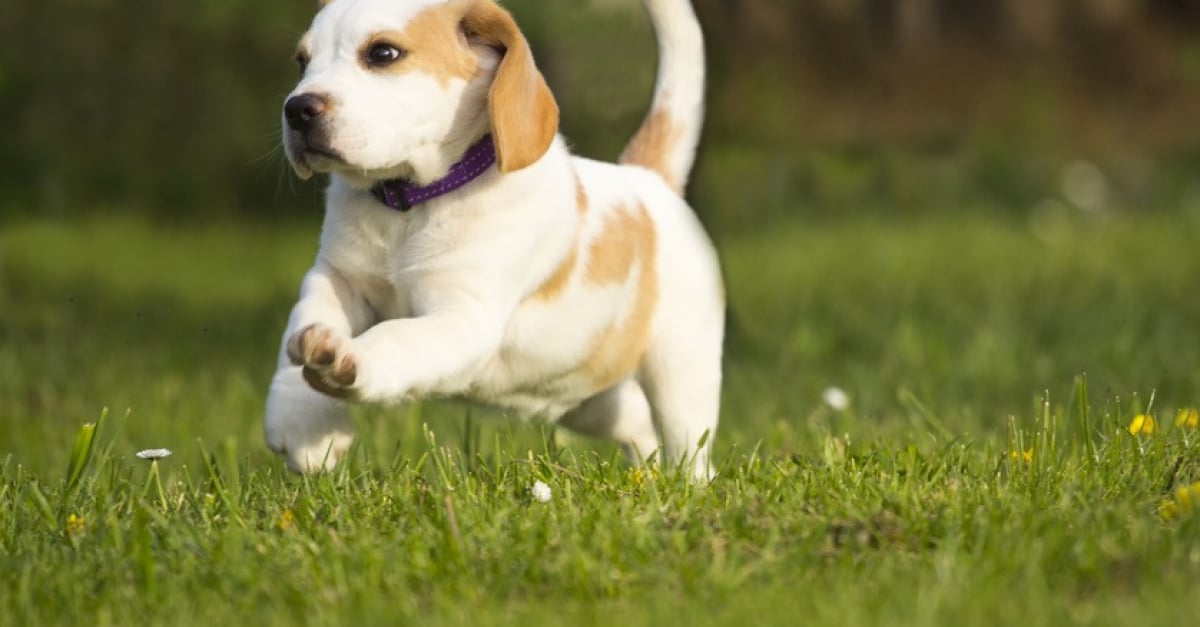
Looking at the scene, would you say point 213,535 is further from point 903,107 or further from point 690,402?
point 903,107

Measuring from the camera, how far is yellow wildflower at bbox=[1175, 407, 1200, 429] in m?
3.87

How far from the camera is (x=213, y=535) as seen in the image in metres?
3.09

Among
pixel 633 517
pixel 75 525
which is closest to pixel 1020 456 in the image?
pixel 633 517

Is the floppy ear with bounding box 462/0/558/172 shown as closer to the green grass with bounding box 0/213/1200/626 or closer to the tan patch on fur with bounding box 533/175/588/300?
the tan patch on fur with bounding box 533/175/588/300

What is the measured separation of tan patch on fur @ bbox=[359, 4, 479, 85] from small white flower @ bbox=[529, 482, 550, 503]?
0.89m

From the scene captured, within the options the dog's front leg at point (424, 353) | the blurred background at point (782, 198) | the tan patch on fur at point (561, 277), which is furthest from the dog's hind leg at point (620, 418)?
the dog's front leg at point (424, 353)

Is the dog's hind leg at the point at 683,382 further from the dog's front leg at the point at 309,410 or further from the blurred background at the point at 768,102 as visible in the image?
the blurred background at the point at 768,102

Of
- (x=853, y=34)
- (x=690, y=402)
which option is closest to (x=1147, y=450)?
(x=690, y=402)

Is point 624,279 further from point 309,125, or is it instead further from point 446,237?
point 309,125

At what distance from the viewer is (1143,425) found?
3.77 m

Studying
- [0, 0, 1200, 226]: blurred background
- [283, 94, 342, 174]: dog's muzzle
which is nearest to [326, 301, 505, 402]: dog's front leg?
[283, 94, 342, 174]: dog's muzzle

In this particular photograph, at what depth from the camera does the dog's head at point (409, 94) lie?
348 centimetres

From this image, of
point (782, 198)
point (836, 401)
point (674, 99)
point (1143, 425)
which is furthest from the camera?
point (782, 198)

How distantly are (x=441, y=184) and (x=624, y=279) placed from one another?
0.59 meters
